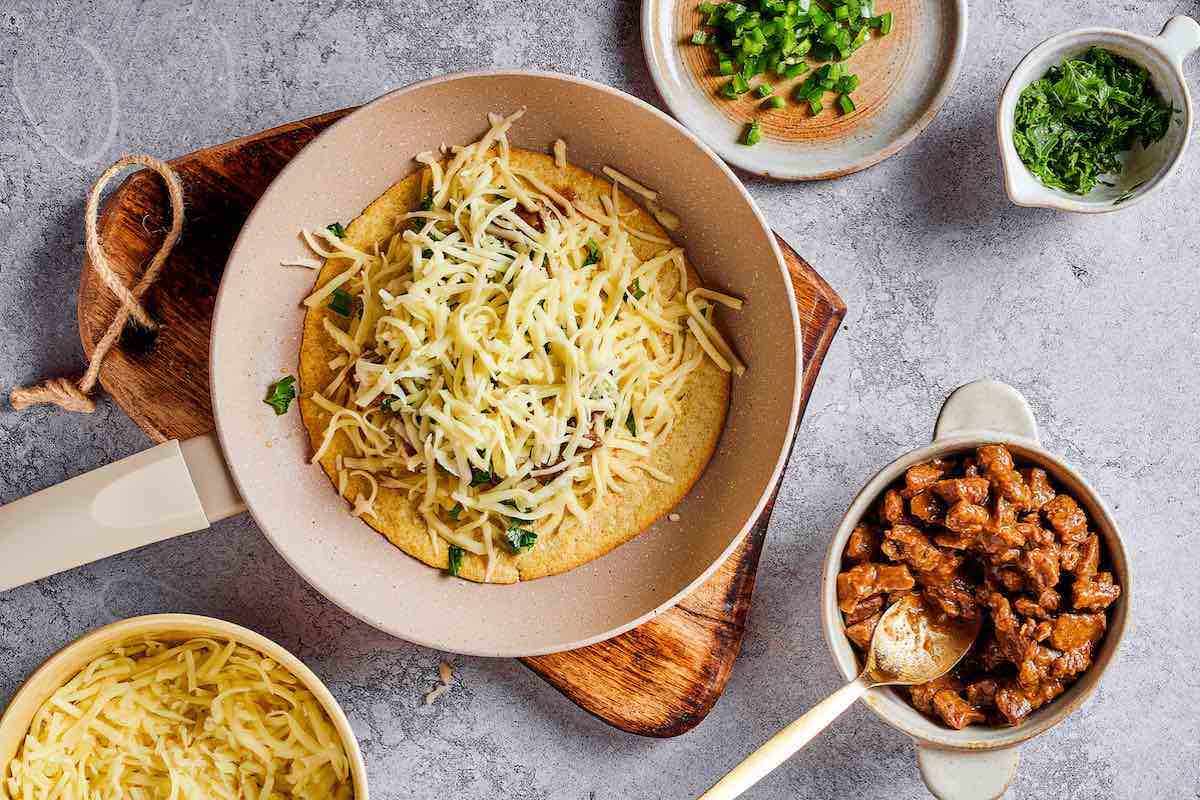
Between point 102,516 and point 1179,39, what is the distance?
319 centimetres

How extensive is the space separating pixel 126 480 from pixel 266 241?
671mm

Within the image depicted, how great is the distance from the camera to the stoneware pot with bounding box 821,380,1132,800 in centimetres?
252

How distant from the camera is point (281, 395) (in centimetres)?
252

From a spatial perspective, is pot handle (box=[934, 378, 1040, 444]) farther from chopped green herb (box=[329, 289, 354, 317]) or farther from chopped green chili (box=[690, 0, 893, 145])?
chopped green herb (box=[329, 289, 354, 317])

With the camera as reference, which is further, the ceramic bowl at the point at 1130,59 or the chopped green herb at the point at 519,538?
the ceramic bowl at the point at 1130,59

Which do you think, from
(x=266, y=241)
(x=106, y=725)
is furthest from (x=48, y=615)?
(x=266, y=241)

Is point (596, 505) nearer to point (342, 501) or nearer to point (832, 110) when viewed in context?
point (342, 501)

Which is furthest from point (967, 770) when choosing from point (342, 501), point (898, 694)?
point (342, 501)

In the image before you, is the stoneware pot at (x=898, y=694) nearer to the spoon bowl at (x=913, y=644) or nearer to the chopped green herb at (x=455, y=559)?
the spoon bowl at (x=913, y=644)

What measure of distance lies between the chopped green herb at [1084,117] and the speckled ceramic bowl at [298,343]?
40.4 inches

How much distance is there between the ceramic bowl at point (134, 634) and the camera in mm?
2539

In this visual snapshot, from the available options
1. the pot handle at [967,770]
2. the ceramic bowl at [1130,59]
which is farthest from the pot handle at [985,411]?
the pot handle at [967,770]

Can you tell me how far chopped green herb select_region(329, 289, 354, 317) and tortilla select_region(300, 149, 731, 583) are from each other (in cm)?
Result: 3

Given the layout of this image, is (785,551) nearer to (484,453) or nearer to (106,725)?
(484,453)
